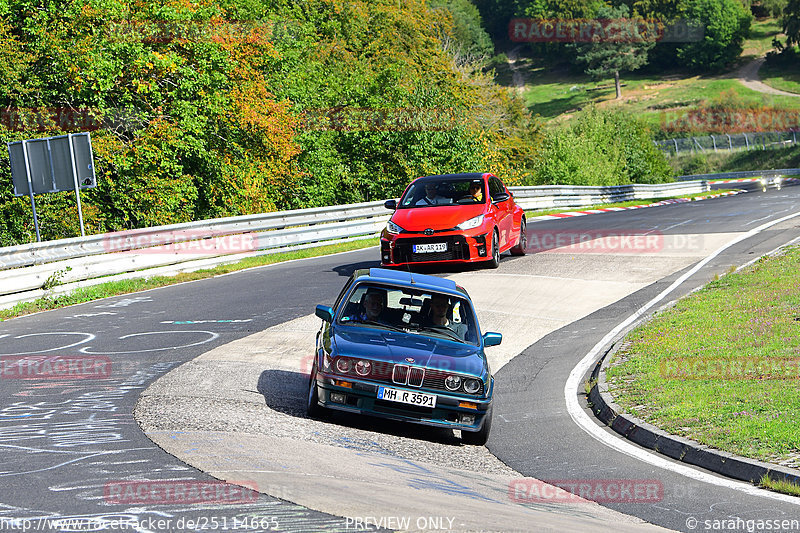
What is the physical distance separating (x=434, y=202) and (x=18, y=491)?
1268cm

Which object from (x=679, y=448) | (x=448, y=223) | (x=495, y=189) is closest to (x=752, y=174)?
(x=495, y=189)

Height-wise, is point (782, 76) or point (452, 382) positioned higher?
point (782, 76)

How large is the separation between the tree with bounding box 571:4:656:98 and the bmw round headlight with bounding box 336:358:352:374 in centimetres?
13131

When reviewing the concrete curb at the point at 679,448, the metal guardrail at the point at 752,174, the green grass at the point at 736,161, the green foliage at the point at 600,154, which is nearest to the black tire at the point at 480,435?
the concrete curb at the point at 679,448

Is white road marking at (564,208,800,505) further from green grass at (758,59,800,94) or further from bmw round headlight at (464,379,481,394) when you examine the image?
green grass at (758,59,800,94)

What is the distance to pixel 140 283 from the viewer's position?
17906 mm

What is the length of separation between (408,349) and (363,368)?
0.50 metres

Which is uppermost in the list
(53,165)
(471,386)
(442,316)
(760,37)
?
(760,37)

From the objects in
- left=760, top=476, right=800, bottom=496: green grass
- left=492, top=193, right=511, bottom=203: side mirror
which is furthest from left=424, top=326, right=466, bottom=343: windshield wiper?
left=492, top=193, right=511, bottom=203: side mirror

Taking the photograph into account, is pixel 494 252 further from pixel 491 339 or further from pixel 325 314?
pixel 325 314

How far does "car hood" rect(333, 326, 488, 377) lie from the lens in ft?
27.2

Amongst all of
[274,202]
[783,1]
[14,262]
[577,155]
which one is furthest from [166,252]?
[783,1]

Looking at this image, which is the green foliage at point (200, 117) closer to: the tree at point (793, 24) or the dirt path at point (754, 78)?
the dirt path at point (754, 78)

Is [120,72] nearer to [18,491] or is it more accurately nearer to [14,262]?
[14,262]
